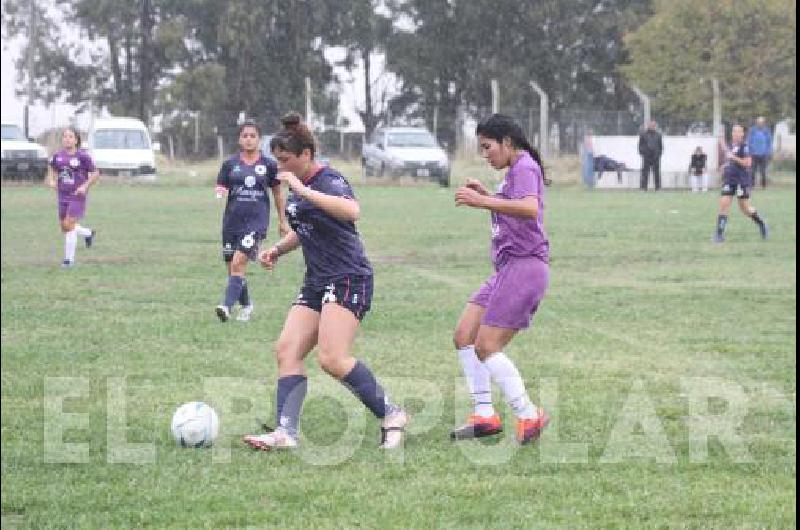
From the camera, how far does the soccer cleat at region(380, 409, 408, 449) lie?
7.91 metres

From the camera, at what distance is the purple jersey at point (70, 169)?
63.0 ft

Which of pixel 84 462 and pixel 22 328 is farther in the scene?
pixel 22 328

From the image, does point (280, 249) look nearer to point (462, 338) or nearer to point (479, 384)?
point (462, 338)

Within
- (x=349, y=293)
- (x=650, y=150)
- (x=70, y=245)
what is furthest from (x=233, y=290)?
(x=650, y=150)

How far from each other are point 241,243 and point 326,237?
212 inches

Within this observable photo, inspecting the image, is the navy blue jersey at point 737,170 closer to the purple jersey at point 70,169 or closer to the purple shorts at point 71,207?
the purple jersey at point 70,169

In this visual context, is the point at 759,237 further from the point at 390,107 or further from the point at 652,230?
the point at 390,107

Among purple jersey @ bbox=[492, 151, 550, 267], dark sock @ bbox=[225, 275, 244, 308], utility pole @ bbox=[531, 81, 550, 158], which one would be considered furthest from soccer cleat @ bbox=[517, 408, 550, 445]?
utility pole @ bbox=[531, 81, 550, 158]

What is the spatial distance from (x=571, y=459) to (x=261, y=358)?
384 cm

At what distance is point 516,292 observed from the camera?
8102 mm

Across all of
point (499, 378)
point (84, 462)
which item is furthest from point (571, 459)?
point (84, 462)

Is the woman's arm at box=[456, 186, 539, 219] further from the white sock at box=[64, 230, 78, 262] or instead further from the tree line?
the tree line

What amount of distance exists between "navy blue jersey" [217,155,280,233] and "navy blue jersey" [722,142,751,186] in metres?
10.6

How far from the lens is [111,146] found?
44938 mm
